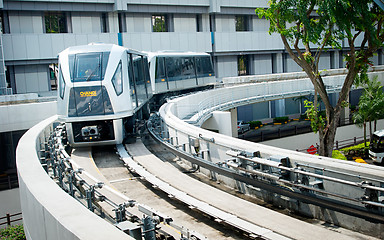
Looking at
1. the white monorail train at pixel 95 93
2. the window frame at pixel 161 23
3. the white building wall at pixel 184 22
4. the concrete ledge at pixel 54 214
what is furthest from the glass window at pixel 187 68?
the concrete ledge at pixel 54 214

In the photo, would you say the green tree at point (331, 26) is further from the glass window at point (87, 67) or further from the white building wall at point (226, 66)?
the white building wall at point (226, 66)

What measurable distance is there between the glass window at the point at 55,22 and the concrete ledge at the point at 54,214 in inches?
1299

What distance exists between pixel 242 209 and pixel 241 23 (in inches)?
1759

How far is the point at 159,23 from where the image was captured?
44.9 metres

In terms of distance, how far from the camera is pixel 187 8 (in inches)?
1789

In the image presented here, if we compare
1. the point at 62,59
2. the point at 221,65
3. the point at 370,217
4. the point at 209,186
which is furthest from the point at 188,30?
the point at 370,217

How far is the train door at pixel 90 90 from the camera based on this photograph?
1398 cm

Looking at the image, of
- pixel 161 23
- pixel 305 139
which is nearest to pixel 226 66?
pixel 161 23

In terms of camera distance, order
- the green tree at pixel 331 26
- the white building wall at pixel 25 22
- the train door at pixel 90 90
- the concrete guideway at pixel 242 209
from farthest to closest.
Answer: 1. the white building wall at pixel 25 22
2. the green tree at pixel 331 26
3. the train door at pixel 90 90
4. the concrete guideway at pixel 242 209

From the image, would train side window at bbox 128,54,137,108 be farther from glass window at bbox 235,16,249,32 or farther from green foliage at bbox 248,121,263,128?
glass window at bbox 235,16,249,32

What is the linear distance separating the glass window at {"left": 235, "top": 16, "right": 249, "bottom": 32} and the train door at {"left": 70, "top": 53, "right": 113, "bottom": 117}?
1504 inches

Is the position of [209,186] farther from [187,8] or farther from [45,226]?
[187,8]

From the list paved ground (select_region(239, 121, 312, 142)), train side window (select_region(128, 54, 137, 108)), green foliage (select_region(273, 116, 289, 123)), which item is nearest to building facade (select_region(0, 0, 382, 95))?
green foliage (select_region(273, 116, 289, 123))

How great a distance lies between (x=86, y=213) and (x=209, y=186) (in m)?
5.09
